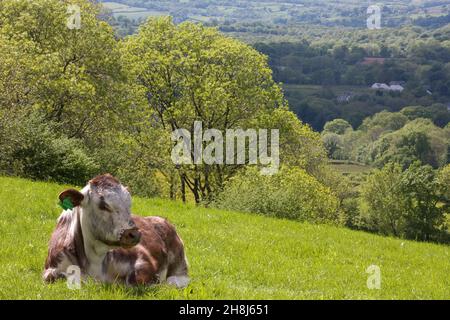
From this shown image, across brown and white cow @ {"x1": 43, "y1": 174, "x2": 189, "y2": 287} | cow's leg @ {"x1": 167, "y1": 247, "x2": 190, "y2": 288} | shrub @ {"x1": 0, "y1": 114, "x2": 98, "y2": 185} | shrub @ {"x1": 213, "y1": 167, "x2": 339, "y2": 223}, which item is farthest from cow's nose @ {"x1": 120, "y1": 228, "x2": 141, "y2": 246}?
shrub @ {"x1": 213, "y1": 167, "x2": 339, "y2": 223}

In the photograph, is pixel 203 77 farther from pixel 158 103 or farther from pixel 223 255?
pixel 223 255

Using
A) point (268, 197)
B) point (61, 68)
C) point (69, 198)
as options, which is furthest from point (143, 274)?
point (61, 68)

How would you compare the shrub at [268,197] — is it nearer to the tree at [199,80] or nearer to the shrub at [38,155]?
the tree at [199,80]

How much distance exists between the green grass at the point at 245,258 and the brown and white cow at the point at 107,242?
1.20 ft

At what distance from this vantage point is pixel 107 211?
313 inches

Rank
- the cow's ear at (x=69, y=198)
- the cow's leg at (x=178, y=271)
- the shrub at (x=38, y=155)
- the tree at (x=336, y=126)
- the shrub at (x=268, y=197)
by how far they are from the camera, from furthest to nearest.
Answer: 1. the tree at (x=336, y=126)
2. the shrub at (x=268, y=197)
3. the shrub at (x=38, y=155)
4. the cow's leg at (x=178, y=271)
5. the cow's ear at (x=69, y=198)

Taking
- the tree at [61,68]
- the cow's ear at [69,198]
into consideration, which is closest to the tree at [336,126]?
the tree at [61,68]

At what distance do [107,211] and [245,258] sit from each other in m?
8.11

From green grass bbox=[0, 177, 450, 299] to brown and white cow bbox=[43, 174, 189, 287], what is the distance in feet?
1.20

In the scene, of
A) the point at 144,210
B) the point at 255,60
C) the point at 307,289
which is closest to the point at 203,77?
the point at 255,60

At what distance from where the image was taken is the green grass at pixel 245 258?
8.60 metres

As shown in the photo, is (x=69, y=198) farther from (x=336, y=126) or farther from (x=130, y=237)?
(x=336, y=126)
